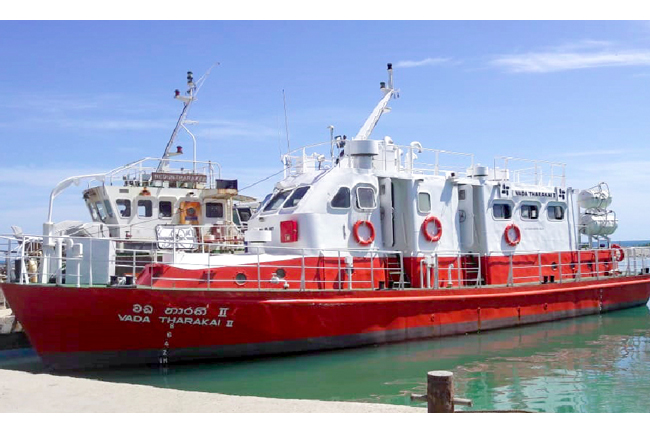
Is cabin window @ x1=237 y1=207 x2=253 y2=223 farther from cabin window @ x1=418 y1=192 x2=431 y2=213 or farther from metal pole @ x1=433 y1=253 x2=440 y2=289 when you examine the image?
metal pole @ x1=433 y1=253 x2=440 y2=289

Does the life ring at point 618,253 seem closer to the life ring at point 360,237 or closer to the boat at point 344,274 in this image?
the boat at point 344,274

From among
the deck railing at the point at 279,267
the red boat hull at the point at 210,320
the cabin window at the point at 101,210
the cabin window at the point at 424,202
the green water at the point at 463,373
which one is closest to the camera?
the green water at the point at 463,373

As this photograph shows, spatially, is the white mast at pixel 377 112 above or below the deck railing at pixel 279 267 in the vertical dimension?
above

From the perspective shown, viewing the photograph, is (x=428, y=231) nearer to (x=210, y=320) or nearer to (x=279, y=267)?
(x=279, y=267)

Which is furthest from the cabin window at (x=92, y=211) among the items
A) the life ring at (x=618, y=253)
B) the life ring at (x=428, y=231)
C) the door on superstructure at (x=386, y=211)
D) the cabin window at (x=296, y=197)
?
the life ring at (x=618, y=253)

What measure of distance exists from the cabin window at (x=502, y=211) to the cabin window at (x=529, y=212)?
62 centimetres

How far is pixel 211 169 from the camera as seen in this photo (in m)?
20.2

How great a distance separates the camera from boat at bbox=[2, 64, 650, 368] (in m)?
10.3

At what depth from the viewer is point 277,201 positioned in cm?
1364

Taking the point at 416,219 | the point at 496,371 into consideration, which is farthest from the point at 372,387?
the point at 416,219

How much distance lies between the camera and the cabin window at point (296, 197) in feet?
42.7

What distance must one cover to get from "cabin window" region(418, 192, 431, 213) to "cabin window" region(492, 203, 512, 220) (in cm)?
232

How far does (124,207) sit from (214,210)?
286 centimetres

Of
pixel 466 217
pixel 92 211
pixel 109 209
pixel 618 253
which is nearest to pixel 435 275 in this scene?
pixel 466 217
